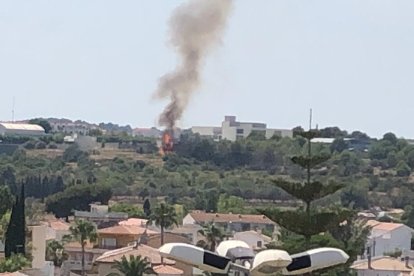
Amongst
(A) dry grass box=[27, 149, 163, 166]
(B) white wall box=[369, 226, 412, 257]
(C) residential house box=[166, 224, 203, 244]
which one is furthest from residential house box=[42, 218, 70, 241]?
(A) dry grass box=[27, 149, 163, 166]

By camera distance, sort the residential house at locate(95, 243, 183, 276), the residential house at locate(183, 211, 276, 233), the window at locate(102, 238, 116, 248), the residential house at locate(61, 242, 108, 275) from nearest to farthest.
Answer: the residential house at locate(95, 243, 183, 276) < the residential house at locate(61, 242, 108, 275) < the window at locate(102, 238, 116, 248) < the residential house at locate(183, 211, 276, 233)

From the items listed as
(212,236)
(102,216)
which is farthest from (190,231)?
(102,216)

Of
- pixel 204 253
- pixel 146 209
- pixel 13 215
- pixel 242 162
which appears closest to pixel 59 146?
pixel 242 162

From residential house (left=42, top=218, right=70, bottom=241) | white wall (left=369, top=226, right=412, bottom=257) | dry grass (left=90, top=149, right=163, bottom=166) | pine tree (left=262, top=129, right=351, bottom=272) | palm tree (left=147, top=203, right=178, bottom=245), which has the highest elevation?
pine tree (left=262, top=129, right=351, bottom=272)

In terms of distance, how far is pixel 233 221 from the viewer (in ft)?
333

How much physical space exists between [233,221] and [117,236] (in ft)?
63.4

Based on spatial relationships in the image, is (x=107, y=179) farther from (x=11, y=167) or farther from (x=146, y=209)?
(x=146, y=209)

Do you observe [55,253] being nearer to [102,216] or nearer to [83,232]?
[83,232]

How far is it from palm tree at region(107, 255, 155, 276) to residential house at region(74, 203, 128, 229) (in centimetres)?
3233

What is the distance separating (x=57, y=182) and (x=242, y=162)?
35.6 m

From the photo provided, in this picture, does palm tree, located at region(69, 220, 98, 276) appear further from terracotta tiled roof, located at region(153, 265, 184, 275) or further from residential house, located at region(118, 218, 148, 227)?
residential house, located at region(118, 218, 148, 227)

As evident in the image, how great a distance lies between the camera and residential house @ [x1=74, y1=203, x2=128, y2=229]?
95.8 metres

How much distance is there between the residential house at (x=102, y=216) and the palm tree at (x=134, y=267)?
3233cm

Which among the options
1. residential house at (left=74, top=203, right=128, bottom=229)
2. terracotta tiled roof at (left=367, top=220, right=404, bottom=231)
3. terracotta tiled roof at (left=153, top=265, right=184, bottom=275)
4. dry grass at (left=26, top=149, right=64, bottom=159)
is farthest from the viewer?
dry grass at (left=26, top=149, right=64, bottom=159)
